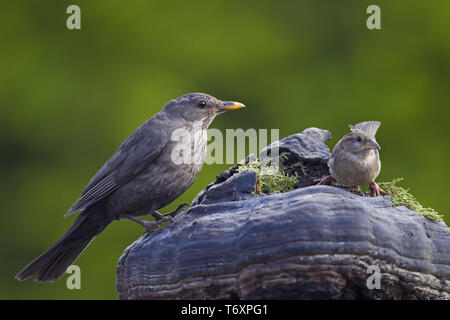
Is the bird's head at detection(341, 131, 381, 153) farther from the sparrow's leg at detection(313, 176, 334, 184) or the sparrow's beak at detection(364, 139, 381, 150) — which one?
the sparrow's leg at detection(313, 176, 334, 184)

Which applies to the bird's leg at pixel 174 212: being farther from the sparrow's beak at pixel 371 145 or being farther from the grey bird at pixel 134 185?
the sparrow's beak at pixel 371 145

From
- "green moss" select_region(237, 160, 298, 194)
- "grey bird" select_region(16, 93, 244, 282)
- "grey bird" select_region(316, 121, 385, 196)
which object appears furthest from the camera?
"grey bird" select_region(16, 93, 244, 282)

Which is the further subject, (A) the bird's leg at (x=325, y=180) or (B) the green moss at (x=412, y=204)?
(A) the bird's leg at (x=325, y=180)

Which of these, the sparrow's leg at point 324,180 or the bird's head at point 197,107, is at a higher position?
the bird's head at point 197,107

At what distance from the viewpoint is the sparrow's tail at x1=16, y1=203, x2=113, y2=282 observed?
181 inches

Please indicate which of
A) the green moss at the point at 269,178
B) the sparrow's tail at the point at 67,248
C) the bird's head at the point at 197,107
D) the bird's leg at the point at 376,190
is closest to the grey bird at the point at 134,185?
the sparrow's tail at the point at 67,248

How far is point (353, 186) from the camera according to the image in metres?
4.19

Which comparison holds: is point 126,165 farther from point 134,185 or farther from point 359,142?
point 359,142

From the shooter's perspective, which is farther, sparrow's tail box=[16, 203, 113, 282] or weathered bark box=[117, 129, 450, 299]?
sparrow's tail box=[16, 203, 113, 282]

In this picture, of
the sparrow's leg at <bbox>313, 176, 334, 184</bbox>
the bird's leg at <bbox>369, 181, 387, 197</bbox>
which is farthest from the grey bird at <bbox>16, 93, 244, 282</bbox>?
the bird's leg at <bbox>369, 181, 387, 197</bbox>

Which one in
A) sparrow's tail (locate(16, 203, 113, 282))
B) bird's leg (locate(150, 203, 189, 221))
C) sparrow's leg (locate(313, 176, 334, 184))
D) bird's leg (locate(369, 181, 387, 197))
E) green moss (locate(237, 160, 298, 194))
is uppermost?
green moss (locate(237, 160, 298, 194))

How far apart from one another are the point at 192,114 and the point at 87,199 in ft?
3.33

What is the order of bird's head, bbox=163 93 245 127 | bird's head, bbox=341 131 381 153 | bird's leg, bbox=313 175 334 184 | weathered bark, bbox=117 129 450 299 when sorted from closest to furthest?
weathered bark, bbox=117 129 450 299, bird's leg, bbox=313 175 334 184, bird's head, bbox=341 131 381 153, bird's head, bbox=163 93 245 127

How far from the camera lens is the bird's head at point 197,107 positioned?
4992mm
